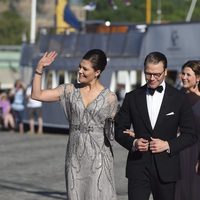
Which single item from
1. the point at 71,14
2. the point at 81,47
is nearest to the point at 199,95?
the point at 81,47

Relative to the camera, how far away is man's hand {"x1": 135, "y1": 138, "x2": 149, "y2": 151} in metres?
7.46

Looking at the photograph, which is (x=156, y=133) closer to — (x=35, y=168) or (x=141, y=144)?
(x=141, y=144)

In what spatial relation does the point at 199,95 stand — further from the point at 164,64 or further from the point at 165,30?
the point at 165,30

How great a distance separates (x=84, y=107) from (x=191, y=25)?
19298mm

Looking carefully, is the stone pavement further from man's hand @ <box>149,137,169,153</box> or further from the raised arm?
man's hand @ <box>149,137,169,153</box>

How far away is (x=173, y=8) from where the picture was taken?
95688mm

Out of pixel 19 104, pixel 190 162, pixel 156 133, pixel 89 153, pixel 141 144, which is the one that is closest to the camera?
pixel 141 144

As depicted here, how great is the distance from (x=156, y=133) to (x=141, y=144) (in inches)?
9.0

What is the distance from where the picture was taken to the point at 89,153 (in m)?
7.89

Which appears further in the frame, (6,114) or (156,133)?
(6,114)

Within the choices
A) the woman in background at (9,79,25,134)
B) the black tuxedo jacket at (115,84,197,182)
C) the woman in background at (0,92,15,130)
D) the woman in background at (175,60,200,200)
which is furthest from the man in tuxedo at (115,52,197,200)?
the woman in background at (0,92,15,130)

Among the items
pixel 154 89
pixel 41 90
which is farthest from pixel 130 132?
pixel 41 90

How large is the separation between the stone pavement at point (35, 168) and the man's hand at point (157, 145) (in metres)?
5.13

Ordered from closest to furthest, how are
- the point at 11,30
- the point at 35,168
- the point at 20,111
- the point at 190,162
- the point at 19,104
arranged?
the point at 190,162 → the point at 35,168 → the point at 19,104 → the point at 20,111 → the point at 11,30
